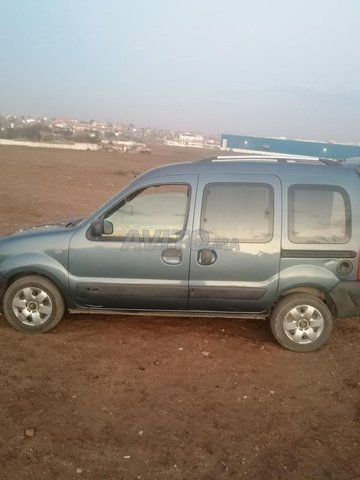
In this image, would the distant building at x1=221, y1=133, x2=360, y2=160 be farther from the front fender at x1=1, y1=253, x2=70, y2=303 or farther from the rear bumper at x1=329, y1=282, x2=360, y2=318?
the front fender at x1=1, y1=253, x2=70, y2=303

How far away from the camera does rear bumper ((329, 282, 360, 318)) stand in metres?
4.71

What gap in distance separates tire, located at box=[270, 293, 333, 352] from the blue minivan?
0.4 inches

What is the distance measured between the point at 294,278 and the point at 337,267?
1.43ft

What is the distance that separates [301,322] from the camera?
190 inches

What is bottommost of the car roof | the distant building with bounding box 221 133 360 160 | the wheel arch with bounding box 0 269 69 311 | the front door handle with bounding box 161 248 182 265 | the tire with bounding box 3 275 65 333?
the tire with bounding box 3 275 65 333

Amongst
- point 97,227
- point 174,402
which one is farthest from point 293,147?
point 174,402

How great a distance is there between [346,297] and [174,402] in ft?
6.78

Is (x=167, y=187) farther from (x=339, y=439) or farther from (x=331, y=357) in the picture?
(x=339, y=439)

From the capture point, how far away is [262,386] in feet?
13.7

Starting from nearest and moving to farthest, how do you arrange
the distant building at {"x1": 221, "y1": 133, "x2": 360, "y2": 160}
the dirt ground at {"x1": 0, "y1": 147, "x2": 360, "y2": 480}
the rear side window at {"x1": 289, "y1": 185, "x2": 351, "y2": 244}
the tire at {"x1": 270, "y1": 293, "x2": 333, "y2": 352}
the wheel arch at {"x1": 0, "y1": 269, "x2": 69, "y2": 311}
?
the dirt ground at {"x1": 0, "y1": 147, "x2": 360, "y2": 480} → the rear side window at {"x1": 289, "y1": 185, "x2": 351, "y2": 244} → the tire at {"x1": 270, "y1": 293, "x2": 333, "y2": 352} → the wheel arch at {"x1": 0, "y1": 269, "x2": 69, "y2": 311} → the distant building at {"x1": 221, "y1": 133, "x2": 360, "y2": 160}

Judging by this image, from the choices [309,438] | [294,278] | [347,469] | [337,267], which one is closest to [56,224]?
[294,278]

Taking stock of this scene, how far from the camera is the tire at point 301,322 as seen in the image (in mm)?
4781

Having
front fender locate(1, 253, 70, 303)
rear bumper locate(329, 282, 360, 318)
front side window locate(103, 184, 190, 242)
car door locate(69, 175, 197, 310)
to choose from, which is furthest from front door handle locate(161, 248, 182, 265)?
rear bumper locate(329, 282, 360, 318)

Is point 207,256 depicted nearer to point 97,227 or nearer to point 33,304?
point 97,227
